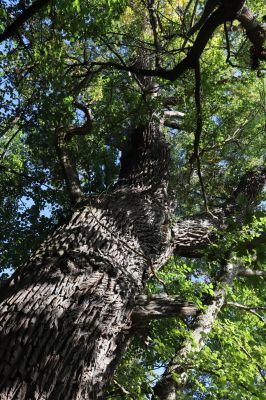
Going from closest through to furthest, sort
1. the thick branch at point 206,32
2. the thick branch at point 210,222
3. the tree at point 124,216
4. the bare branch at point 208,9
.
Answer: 1. the tree at point 124,216
2. the thick branch at point 206,32
3. the bare branch at point 208,9
4. the thick branch at point 210,222

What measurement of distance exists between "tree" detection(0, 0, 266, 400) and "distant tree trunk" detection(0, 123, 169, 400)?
0.04 feet

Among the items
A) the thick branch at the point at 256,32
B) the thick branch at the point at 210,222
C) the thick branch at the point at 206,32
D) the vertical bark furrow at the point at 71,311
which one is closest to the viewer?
the vertical bark furrow at the point at 71,311

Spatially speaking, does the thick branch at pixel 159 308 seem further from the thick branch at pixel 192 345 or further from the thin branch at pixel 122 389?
the thin branch at pixel 122 389

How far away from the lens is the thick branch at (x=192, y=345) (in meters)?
5.74

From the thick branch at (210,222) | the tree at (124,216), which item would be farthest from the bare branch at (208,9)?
the thick branch at (210,222)

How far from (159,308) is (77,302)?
1099 mm

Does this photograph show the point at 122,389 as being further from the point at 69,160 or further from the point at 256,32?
the point at 256,32

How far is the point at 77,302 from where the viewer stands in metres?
3.04

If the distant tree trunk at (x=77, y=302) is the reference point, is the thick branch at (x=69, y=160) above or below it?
above

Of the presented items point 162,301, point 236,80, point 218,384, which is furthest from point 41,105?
point 236,80

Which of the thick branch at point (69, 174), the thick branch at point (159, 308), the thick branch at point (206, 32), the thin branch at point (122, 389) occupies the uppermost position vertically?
the thick branch at point (206, 32)

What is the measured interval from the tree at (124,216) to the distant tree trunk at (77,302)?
0.04ft

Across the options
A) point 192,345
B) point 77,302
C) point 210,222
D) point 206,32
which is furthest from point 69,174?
point 192,345

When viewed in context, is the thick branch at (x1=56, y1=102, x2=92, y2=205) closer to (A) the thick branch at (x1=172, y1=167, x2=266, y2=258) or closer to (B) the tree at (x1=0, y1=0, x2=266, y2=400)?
(B) the tree at (x1=0, y1=0, x2=266, y2=400)
